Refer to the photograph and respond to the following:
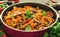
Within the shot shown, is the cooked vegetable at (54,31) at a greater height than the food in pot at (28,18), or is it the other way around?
the food in pot at (28,18)

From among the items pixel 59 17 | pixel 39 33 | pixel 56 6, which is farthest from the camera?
pixel 56 6

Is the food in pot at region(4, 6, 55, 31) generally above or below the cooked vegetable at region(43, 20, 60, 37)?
above

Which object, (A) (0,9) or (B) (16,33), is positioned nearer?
(B) (16,33)

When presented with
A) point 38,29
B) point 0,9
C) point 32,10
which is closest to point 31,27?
point 38,29

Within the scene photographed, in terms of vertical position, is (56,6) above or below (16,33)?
above

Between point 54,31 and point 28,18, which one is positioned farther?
point 28,18

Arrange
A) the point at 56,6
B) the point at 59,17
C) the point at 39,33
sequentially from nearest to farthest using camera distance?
the point at 39,33
the point at 59,17
the point at 56,6

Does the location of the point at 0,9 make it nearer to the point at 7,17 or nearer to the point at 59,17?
the point at 7,17
